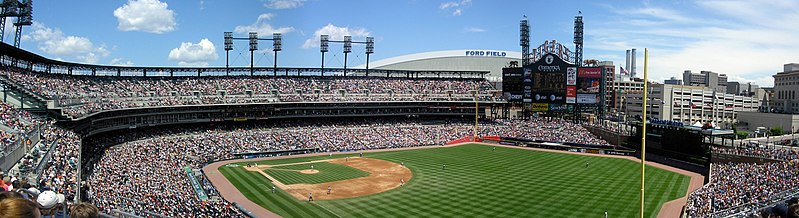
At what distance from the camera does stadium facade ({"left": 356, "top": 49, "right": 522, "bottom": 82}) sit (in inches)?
4938

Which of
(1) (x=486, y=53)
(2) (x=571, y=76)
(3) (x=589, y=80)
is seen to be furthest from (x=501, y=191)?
(1) (x=486, y=53)

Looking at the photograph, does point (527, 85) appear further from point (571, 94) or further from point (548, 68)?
point (571, 94)

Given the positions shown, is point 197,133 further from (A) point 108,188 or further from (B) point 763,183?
(B) point 763,183

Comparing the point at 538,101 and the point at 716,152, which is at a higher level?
the point at 538,101

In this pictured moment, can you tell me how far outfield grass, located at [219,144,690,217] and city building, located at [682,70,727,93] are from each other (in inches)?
4396

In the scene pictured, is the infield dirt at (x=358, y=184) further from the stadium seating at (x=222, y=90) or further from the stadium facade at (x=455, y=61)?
the stadium facade at (x=455, y=61)

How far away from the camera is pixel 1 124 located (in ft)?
92.1

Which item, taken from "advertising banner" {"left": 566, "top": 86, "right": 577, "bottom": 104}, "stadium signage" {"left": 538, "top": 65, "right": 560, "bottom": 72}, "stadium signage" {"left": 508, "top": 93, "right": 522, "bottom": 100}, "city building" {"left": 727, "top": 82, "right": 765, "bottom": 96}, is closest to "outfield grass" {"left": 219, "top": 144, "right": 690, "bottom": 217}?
"advertising banner" {"left": 566, "top": 86, "right": 577, "bottom": 104}

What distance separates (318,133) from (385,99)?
15783 millimetres

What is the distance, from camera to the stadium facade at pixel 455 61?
125438 millimetres

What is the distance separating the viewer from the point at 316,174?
46938 mm

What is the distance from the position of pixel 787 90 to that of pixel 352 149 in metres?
89.3

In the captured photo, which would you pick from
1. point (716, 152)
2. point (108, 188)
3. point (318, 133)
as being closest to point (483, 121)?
point (318, 133)

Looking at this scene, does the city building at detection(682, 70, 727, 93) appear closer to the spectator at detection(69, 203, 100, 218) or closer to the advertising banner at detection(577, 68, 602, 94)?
the advertising banner at detection(577, 68, 602, 94)
